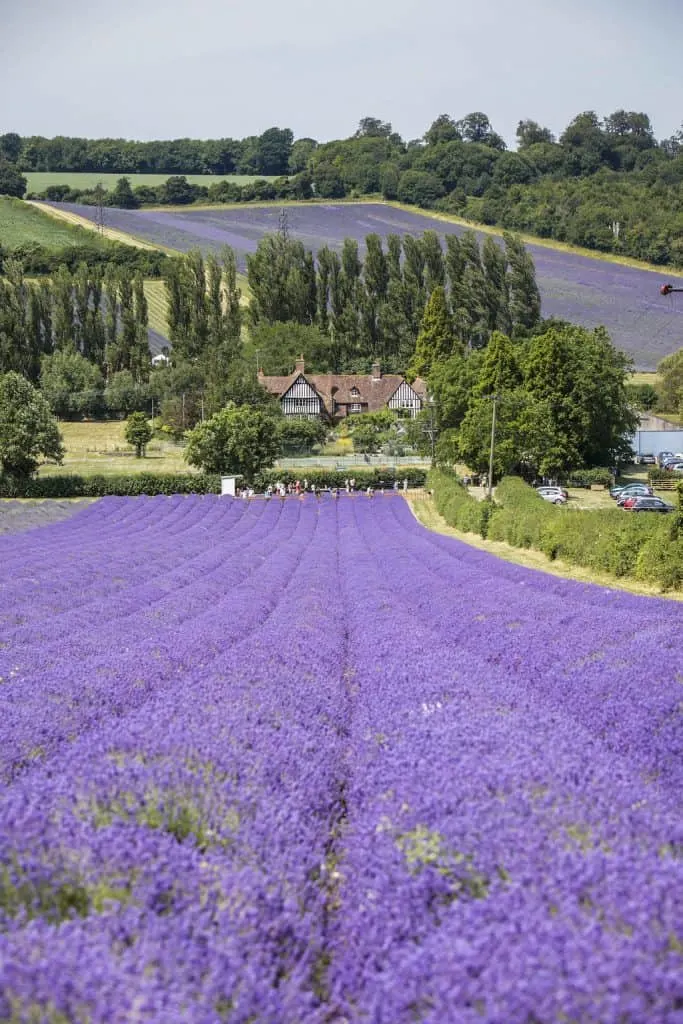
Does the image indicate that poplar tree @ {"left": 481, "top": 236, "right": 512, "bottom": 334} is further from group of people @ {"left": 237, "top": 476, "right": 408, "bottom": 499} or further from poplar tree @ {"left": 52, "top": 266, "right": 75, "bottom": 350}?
poplar tree @ {"left": 52, "top": 266, "right": 75, "bottom": 350}

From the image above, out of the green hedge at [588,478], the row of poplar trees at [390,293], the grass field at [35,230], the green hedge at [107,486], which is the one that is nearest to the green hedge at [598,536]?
the green hedge at [588,478]

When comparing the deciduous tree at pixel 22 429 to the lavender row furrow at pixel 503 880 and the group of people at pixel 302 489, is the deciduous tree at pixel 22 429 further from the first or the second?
the lavender row furrow at pixel 503 880

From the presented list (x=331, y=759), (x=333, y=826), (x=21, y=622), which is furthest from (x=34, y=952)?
(x=21, y=622)

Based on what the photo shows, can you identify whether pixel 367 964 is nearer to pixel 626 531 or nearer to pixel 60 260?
pixel 626 531

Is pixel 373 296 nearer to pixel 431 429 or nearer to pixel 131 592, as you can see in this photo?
pixel 431 429

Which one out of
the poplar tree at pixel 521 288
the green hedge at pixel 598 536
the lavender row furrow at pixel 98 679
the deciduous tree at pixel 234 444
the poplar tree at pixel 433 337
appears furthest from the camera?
the poplar tree at pixel 521 288

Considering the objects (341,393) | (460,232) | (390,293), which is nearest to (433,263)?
(390,293)

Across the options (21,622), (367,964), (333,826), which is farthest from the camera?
(21,622)
